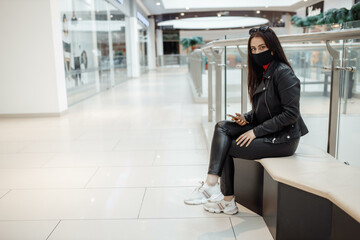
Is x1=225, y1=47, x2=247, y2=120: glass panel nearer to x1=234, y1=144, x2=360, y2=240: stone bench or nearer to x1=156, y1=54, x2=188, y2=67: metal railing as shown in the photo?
x1=234, y1=144, x2=360, y2=240: stone bench

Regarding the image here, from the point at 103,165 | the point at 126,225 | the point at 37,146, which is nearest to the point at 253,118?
the point at 126,225

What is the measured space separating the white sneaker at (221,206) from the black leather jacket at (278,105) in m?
0.48

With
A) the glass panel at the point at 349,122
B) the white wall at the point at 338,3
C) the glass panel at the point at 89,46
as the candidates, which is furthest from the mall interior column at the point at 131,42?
the glass panel at the point at 349,122

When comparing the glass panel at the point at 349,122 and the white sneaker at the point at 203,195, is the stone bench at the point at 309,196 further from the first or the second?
the glass panel at the point at 349,122

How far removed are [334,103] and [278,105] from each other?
0.38 m

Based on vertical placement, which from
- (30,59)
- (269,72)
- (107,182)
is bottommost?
(107,182)

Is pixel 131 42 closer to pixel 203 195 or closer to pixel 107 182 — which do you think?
pixel 107 182

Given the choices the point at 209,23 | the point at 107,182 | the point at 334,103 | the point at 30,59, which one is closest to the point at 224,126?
the point at 334,103

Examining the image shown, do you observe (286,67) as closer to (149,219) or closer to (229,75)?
(149,219)

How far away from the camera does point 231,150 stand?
84.7 inches

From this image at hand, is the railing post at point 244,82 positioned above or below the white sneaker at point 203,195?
above

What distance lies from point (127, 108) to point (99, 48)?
14.6 ft

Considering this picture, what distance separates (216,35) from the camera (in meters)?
33.8

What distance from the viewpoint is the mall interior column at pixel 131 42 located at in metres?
16.1
